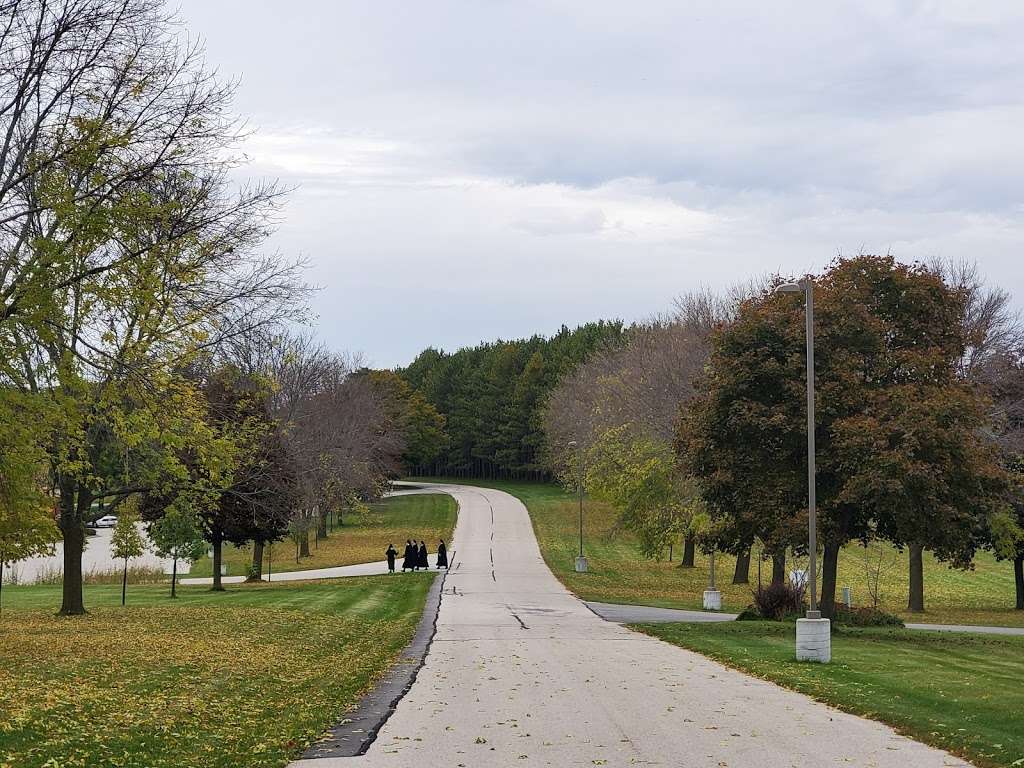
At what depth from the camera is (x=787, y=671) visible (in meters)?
17.4

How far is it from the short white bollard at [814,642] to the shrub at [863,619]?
9.81 m

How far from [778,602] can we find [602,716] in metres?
18.7

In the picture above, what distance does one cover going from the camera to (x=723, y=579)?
2149 inches

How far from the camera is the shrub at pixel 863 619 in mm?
28575

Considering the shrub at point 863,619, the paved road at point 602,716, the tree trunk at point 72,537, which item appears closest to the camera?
the paved road at point 602,716

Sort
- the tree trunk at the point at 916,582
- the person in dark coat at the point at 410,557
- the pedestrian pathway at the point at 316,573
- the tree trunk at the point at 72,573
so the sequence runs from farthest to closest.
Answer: the pedestrian pathway at the point at 316,573 < the person in dark coat at the point at 410,557 < the tree trunk at the point at 916,582 < the tree trunk at the point at 72,573

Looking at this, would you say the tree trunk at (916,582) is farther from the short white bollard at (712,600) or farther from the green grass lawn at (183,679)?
the green grass lawn at (183,679)

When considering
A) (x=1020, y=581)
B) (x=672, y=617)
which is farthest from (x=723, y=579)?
(x=672, y=617)

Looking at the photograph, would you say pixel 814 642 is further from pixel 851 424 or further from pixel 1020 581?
pixel 1020 581

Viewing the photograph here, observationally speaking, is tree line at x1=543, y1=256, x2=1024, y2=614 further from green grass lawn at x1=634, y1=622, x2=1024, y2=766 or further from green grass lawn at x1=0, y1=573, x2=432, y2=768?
green grass lawn at x1=0, y1=573, x2=432, y2=768

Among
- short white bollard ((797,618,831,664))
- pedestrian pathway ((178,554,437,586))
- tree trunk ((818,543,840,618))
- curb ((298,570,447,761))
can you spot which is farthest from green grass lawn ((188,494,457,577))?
short white bollard ((797,618,831,664))

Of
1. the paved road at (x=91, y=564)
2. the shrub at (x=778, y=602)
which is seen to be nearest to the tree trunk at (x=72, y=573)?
the shrub at (x=778, y=602)

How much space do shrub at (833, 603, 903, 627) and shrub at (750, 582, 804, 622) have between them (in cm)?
119

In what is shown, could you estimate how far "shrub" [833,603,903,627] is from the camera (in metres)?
28.6
